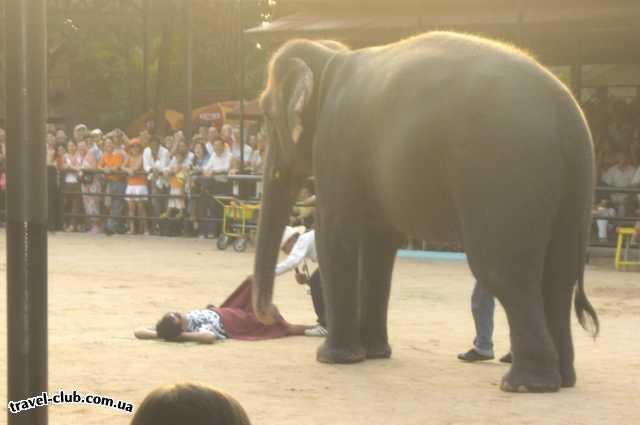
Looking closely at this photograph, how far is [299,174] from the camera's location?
11180 millimetres

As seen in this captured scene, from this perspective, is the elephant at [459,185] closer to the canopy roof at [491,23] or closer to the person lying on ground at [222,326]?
the person lying on ground at [222,326]

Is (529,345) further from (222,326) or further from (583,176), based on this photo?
(222,326)

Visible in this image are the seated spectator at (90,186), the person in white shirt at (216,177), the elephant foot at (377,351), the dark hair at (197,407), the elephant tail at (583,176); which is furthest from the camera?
the seated spectator at (90,186)

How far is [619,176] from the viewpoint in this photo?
19.9 metres

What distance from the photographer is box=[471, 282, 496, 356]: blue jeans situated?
10.2 m

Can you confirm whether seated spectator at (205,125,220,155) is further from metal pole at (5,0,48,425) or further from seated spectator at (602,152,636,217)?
metal pole at (5,0,48,425)

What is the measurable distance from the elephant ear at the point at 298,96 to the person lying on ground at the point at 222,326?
141cm

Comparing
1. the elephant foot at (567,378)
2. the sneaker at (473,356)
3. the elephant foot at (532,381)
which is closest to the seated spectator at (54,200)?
the sneaker at (473,356)

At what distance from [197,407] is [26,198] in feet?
4.12

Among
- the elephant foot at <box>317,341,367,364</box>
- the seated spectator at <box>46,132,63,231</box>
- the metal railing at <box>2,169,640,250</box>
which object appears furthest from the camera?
the seated spectator at <box>46,132,63,231</box>

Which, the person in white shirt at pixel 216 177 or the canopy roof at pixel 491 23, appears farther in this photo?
the person in white shirt at pixel 216 177

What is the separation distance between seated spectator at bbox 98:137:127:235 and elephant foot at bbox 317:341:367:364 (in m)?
14.3

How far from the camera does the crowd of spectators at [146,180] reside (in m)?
23.0

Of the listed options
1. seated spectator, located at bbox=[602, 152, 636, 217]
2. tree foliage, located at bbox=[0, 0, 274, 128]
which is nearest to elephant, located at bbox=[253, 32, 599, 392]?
seated spectator, located at bbox=[602, 152, 636, 217]
